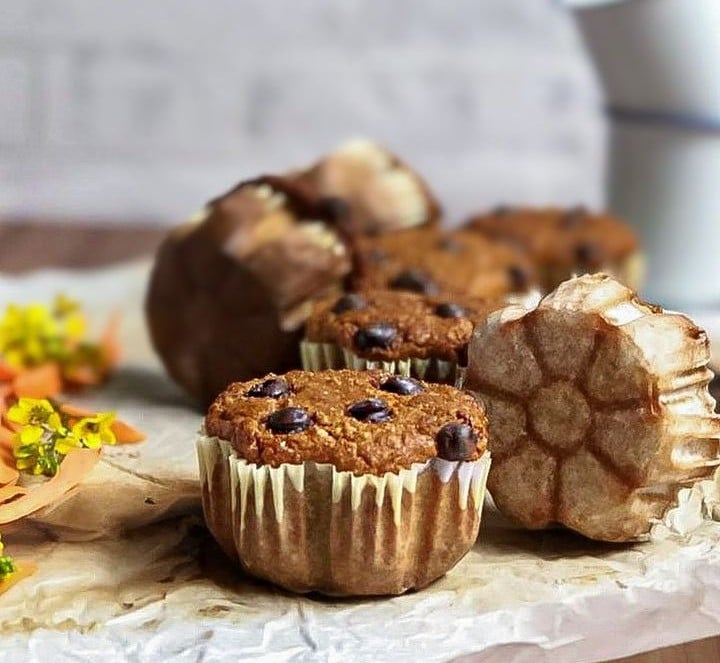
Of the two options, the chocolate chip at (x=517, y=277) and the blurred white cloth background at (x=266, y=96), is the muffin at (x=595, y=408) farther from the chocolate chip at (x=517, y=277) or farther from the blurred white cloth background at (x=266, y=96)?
the blurred white cloth background at (x=266, y=96)

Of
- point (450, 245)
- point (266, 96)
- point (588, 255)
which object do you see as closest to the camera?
point (450, 245)

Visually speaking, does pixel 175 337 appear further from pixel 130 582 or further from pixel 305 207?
pixel 130 582

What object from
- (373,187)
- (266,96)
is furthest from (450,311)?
(266,96)

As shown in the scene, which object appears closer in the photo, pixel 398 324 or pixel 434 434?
pixel 434 434

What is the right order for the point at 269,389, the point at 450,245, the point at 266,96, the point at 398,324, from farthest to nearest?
the point at 266,96
the point at 450,245
the point at 398,324
the point at 269,389

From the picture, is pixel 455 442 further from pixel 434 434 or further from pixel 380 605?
pixel 380 605

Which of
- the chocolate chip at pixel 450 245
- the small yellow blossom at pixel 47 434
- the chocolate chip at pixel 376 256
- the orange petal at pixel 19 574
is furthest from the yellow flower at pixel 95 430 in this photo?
the chocolate chip at pixel 450 245

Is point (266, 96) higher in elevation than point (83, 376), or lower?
higher

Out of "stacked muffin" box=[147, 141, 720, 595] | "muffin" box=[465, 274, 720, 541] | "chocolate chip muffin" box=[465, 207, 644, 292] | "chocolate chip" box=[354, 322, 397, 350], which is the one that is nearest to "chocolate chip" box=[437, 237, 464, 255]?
"chocolate chip muffin" box=[465, 207, 644, 292]
